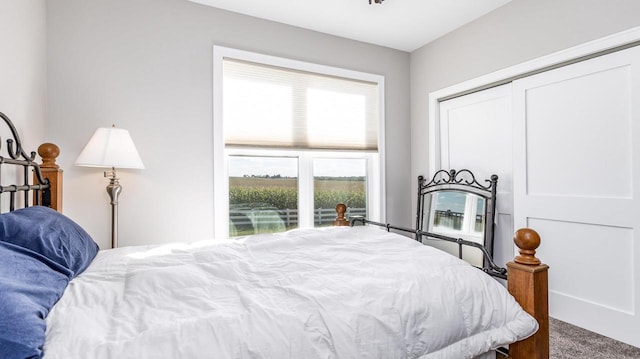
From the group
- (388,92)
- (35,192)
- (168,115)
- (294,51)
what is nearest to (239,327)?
(35,192)

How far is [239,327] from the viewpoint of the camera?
34.2 inches

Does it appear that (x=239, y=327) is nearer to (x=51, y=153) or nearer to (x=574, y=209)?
(x=51, y=153)

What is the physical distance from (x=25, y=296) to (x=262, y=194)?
229cm

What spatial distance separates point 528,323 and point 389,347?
57cm

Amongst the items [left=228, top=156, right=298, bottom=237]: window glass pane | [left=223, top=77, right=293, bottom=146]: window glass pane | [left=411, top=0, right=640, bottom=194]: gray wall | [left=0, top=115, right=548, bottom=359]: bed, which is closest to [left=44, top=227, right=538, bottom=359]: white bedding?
[left=0, top=115, right=548, bottom=359]: bed

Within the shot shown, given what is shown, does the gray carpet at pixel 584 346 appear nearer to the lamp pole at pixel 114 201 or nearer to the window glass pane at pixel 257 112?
the window glass pane at pixel 257 112

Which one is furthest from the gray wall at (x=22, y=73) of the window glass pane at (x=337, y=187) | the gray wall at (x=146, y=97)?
the window glass pane at (x=337, y=187)

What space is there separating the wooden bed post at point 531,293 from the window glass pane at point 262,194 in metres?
2.21

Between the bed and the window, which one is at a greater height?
the window

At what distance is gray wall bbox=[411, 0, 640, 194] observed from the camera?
2213 millimetres

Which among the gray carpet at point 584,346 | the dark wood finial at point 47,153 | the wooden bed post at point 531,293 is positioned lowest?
the gray carpet at point 584,346

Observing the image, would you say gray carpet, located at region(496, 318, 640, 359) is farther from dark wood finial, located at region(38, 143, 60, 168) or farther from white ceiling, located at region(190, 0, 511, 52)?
dark wood finial, located at region(38, 143, 60, 168)

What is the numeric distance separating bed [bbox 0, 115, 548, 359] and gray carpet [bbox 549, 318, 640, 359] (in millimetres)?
1099

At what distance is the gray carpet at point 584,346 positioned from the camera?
1.97 meters
